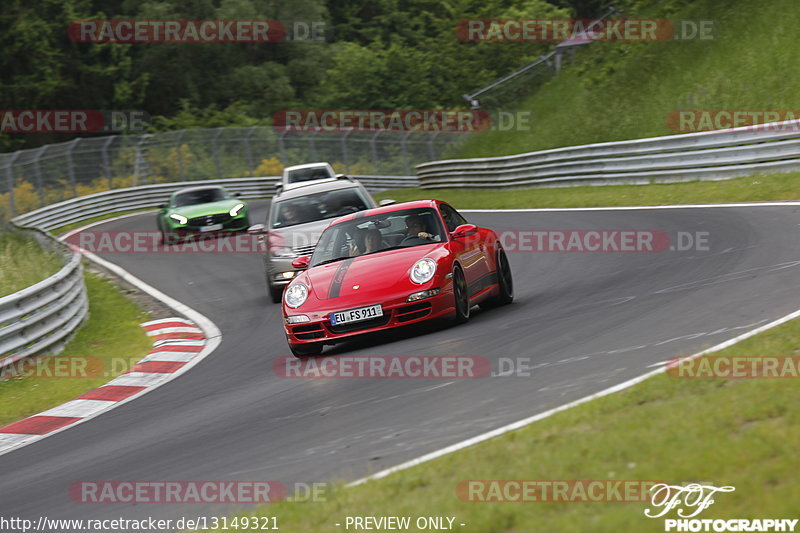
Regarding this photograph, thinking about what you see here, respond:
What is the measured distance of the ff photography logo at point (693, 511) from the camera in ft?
13.2

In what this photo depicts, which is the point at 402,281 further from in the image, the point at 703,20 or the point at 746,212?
the point at 703,20

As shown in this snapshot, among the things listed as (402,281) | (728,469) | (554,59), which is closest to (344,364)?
(402,281)

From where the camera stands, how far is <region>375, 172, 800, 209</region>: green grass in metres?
18.0

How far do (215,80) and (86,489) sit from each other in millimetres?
61018

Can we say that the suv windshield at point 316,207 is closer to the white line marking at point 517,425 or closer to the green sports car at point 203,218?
the white line marking at point 517,425

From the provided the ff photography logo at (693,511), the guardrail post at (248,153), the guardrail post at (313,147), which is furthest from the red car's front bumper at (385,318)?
the guardrail post at (313,147)

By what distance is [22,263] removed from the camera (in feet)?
53.3

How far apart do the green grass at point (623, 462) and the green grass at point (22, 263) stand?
1021cm

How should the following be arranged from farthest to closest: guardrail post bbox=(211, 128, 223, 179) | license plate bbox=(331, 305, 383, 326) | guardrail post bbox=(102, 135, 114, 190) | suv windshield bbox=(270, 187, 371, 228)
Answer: guardrail post bbox=(211, 128, 223, 179), guardrail post bbox=(102, 135, 114, 190), suv windshield bbox=(270, 187, 371, 228), license plate bbox=(331, 305, 383, 326)

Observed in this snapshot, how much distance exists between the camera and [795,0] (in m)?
28.7

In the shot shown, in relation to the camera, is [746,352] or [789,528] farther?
[746,352]

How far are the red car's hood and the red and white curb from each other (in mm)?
1964

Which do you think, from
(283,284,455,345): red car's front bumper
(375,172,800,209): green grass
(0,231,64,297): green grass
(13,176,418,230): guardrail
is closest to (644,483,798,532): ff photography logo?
(283,284,455,345): red car's front bumper

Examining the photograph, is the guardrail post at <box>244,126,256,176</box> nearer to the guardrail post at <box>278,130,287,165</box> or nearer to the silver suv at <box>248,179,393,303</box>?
the guardrail post at <box>278,130,287,165</box>
